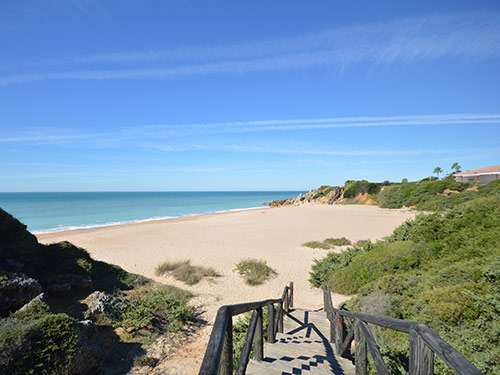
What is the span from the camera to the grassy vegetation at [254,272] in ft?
39.6

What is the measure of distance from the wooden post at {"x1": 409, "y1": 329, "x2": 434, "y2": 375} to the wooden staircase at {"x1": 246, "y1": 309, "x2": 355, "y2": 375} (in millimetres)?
1983

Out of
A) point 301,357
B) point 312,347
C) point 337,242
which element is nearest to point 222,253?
point 337,242

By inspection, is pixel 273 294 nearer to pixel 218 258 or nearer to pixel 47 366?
pixel 218 258

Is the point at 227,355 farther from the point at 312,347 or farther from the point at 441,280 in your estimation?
the point at 441,280

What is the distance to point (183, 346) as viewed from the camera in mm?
6355

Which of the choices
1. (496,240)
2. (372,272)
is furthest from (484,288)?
(372,272)

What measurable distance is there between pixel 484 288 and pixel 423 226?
5.01 m

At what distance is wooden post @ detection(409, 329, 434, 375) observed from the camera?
71.1 inches

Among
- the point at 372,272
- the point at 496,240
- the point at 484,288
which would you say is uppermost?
the point at 496,240

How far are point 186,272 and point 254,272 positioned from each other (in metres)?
3.35

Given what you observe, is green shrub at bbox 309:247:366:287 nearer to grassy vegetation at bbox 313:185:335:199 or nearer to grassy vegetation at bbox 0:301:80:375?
grassy vegetation at bbox 0:301:80:375

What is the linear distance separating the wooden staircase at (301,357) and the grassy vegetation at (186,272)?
6684mm

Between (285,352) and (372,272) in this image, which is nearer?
(285,352)

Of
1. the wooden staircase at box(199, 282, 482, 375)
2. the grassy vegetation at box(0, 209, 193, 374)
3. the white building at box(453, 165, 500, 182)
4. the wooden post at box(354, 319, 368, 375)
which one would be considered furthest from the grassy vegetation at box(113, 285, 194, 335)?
the white building at box(453, 165, 500, 182)
